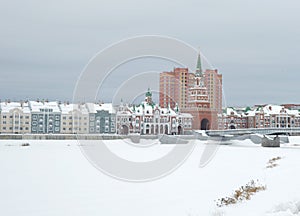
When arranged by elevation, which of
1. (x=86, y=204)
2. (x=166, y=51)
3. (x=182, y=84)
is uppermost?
(x=182, y=84)

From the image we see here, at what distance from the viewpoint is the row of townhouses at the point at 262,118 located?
340ft

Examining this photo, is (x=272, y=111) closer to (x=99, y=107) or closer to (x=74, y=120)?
(x=99, y=107)

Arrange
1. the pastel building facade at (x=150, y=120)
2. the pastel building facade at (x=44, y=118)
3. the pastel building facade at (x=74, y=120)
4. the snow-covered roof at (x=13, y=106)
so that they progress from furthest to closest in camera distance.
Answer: the pastel building facade at (x=150, y=120)
the pastel building facade at (x=74, y=120)
the pastel building facade at (x=44, y=118)
the snow-covered roof at (x=13, y=106)

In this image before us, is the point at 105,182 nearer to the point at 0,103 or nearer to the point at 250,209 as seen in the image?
the point at 250,209

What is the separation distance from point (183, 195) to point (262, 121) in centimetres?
9558

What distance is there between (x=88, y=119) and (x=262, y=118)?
44.4 metres

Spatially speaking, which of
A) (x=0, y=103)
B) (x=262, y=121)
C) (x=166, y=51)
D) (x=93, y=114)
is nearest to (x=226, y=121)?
(x=262, y=121)

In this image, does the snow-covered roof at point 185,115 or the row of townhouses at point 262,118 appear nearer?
the snow-covered roof at point 185,115

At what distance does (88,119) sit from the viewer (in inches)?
3501

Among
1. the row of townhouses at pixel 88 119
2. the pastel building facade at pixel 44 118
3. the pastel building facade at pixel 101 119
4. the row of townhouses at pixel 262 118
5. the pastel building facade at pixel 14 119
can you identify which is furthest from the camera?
the row of townhouses at pixel 262 118

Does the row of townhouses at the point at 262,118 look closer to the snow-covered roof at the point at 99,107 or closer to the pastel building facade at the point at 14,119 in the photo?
the snow-covered roof at the point at 99,107

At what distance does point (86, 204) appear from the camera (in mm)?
10609

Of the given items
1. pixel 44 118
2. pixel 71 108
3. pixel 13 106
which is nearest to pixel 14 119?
pixel 13 106

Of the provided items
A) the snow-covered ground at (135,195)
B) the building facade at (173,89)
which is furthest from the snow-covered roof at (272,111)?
the snow-covered ground at (135,195)
